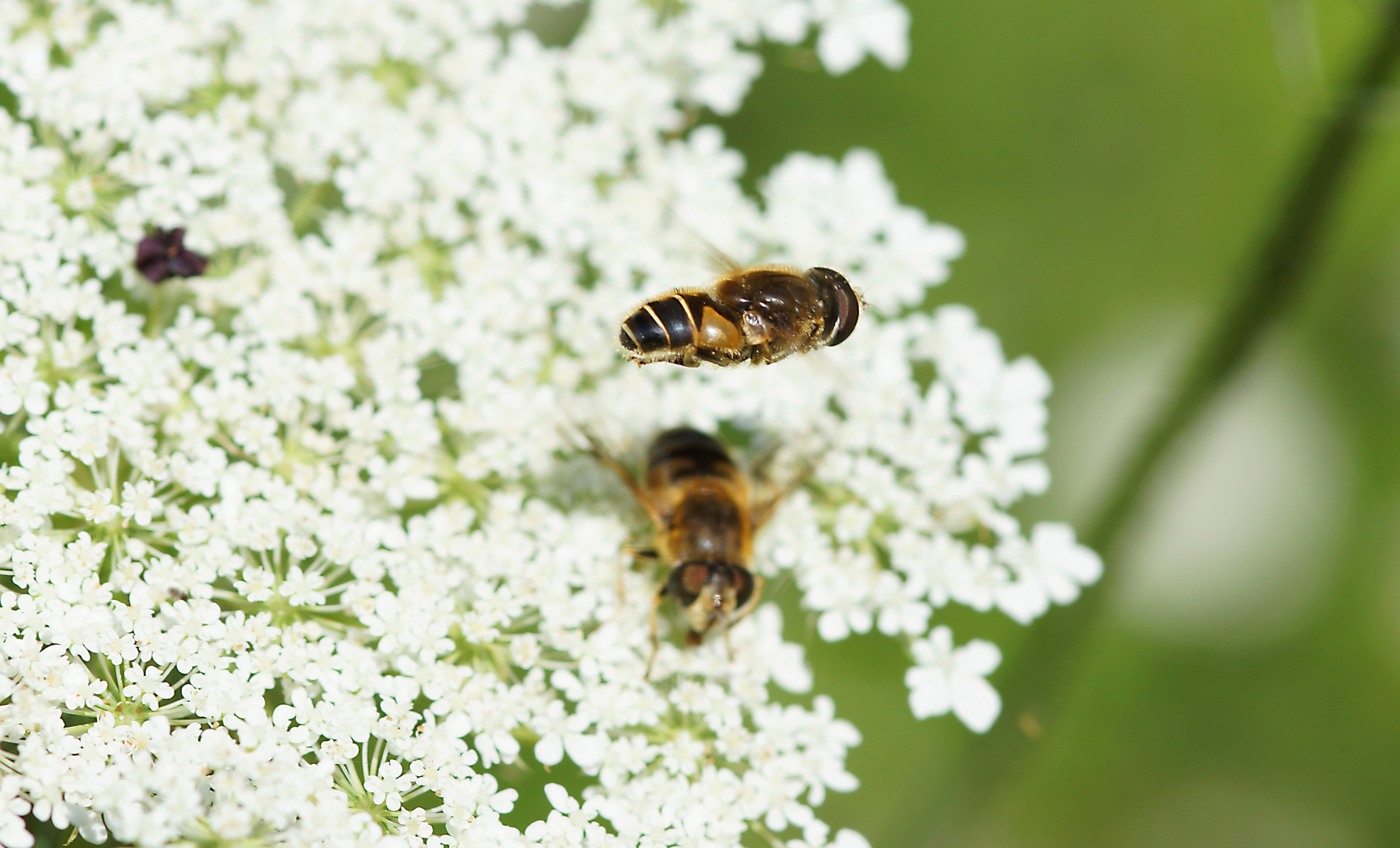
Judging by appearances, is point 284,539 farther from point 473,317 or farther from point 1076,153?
point 1076,153

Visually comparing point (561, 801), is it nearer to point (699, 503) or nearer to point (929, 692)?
point (699, 503)

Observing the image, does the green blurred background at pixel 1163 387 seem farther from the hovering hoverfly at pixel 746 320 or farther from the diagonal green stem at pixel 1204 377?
the hovering hoverfly at pixel 746 320


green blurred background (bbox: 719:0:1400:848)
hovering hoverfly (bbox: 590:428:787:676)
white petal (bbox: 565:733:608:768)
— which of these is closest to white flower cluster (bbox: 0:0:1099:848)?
white petal (bbox: 565:733:608:768)

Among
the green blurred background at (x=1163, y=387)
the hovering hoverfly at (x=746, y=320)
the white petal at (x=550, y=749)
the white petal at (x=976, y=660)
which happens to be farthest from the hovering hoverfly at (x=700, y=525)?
the green blurred background at (x=1163, y=387)

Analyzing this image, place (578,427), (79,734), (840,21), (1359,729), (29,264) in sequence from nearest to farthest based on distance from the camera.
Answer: (79,734) → (29,264) → (578,427) → (840,21) → (1359,729)

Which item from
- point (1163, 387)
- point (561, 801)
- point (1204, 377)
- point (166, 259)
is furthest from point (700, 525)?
point (1163, 387)

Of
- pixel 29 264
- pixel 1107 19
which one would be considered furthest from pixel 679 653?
pixel 1107 19
